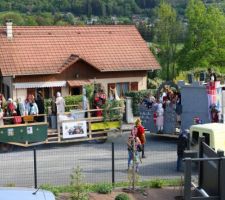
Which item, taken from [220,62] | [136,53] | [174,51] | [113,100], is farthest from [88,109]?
[174,51]

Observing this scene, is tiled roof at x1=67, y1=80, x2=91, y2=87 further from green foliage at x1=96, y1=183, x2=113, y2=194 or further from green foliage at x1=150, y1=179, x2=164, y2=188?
green foliage at x1=96, y1=183, x2=113, y2=194

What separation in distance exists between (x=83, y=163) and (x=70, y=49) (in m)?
15.5

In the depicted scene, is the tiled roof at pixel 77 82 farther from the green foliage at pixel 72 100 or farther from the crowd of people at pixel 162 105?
the crowd of people at pixel 162 105

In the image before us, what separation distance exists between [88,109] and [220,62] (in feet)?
71.1

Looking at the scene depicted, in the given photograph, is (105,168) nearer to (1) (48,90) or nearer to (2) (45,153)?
(2) (45,153)

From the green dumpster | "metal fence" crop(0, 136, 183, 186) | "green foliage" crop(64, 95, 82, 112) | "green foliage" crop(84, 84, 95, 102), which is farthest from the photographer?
"green foliage" crop(64, 95, 82, 112)

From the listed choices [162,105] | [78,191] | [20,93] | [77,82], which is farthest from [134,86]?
[78,191]

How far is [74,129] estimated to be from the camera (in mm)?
22250

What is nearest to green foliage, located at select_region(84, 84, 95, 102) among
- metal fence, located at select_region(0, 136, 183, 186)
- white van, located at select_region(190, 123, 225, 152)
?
metal fence, located at select_region(0, 136, 183, 186)

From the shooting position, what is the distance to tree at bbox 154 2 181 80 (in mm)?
54469

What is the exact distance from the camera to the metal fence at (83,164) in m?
16.5

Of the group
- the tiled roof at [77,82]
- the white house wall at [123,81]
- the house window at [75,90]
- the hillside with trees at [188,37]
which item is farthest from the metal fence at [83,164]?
the hillside with trees at [188,37]

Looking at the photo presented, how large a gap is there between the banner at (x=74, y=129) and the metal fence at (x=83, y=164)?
1.52ft

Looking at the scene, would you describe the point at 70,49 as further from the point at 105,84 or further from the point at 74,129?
the point at 74,129
